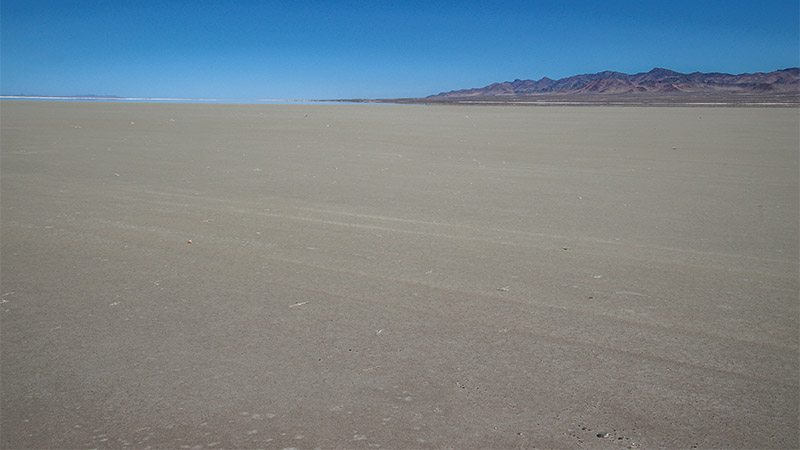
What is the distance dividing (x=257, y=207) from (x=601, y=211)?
113 inches

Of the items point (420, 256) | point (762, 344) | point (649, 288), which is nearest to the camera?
point (762, 344)

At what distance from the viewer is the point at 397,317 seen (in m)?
2.55

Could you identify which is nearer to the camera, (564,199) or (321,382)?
(321,382)

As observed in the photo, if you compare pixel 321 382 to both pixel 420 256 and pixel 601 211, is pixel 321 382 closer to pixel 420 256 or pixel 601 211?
pixel 420 256

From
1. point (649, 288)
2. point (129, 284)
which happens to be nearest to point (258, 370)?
point (129, 284)

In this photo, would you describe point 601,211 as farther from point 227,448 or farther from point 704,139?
point 704,139

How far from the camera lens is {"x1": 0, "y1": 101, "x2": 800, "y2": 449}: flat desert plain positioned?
1798 millimetres

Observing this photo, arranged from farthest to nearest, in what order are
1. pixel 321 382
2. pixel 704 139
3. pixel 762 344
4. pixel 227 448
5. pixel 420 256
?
pixel 704 139 → pixel 420 256 → pixel 762 344 → pixel 321 382 → pixel 227 448

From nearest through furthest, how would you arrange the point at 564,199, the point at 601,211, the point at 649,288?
the point at 649,288 → the point at 601,211 → the point at 564,199

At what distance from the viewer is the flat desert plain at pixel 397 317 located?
5.90 feet

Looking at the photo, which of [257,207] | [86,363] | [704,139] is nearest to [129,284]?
[86,363]

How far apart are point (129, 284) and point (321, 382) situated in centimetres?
148

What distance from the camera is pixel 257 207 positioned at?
474cm

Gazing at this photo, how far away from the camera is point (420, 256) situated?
11.2ft
